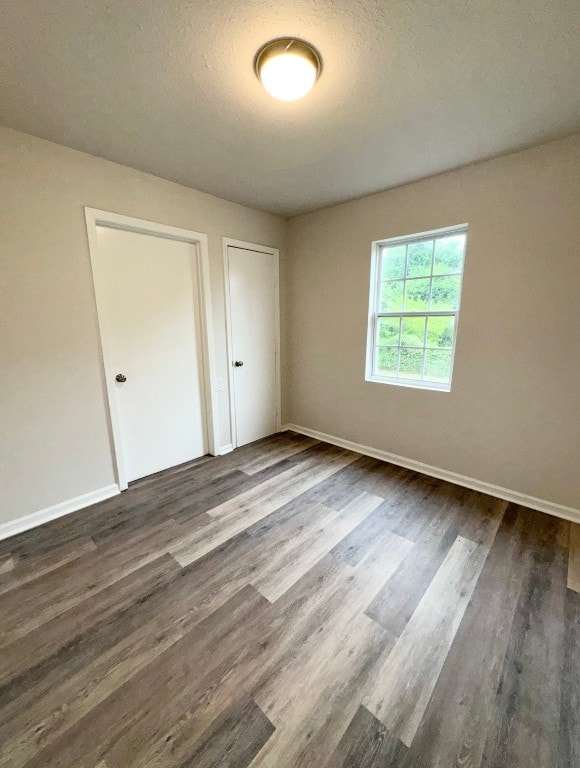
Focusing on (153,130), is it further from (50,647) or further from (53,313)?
(50,647)

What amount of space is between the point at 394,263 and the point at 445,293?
1.90 ft

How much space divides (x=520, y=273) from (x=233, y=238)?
8.10 ft

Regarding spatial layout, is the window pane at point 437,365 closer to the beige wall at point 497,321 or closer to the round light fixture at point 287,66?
the beige wall at point 497,321

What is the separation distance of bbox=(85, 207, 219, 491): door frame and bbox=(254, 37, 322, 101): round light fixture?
1458 millimetres

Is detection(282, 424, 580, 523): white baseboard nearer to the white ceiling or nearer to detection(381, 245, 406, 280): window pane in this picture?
detection(381, 245, 406, 280): window pane

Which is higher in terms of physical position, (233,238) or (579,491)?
(233,238)

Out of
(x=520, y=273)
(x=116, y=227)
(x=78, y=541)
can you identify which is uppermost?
(x=116, y=227)

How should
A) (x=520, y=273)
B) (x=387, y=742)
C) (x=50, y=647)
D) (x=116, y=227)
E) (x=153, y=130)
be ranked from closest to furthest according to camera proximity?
(x=387, y=742), (x=50, y=647), (x=153, y=130), (x=520, y=273), (x=116, y=227)

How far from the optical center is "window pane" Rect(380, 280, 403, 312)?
111 inches

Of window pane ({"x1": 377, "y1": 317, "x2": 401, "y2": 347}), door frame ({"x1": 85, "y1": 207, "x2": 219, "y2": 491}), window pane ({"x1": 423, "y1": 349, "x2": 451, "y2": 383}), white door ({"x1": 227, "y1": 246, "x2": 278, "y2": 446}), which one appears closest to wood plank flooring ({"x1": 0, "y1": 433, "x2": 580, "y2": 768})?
door frame ({"x1": 85, "y1": 207, "x2": 219, "y2": 491})

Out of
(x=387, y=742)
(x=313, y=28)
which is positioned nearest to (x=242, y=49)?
(x=313, y=28)

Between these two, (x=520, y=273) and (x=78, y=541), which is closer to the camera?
(x=78, y=541)

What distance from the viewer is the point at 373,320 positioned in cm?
301

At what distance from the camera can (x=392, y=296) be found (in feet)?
9.44
